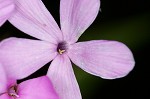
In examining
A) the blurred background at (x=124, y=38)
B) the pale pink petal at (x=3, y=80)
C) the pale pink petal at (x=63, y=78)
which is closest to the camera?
the pale pink petal at (x=3, y=80)

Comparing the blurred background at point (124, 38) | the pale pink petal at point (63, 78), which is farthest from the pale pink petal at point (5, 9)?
the blurred background at point (124, 38)

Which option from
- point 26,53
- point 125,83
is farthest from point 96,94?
point 26,53

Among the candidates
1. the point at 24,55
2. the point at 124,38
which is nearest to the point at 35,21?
the point at 24,55

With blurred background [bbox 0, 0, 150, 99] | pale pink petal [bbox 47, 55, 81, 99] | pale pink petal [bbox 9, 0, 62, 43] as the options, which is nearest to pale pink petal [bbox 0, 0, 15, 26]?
pale pink petal [bbox 9, 0, 62, 43]

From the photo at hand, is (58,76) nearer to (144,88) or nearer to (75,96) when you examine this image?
(75,96)

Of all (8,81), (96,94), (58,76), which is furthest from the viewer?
(96,94)

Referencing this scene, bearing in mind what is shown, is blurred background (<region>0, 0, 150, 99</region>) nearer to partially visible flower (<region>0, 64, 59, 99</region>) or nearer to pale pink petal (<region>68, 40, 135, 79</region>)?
pale pink petal (<region>68, 40, 135, 79</region>)

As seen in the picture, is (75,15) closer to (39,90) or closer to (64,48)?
(64,48)

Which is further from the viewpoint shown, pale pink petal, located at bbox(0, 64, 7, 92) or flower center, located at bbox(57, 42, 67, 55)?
flower center, located at bbox(57, 42, 67, 55)

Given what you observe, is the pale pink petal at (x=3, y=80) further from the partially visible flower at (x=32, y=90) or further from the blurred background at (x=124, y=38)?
the blurred background at (x=124, y=38)
